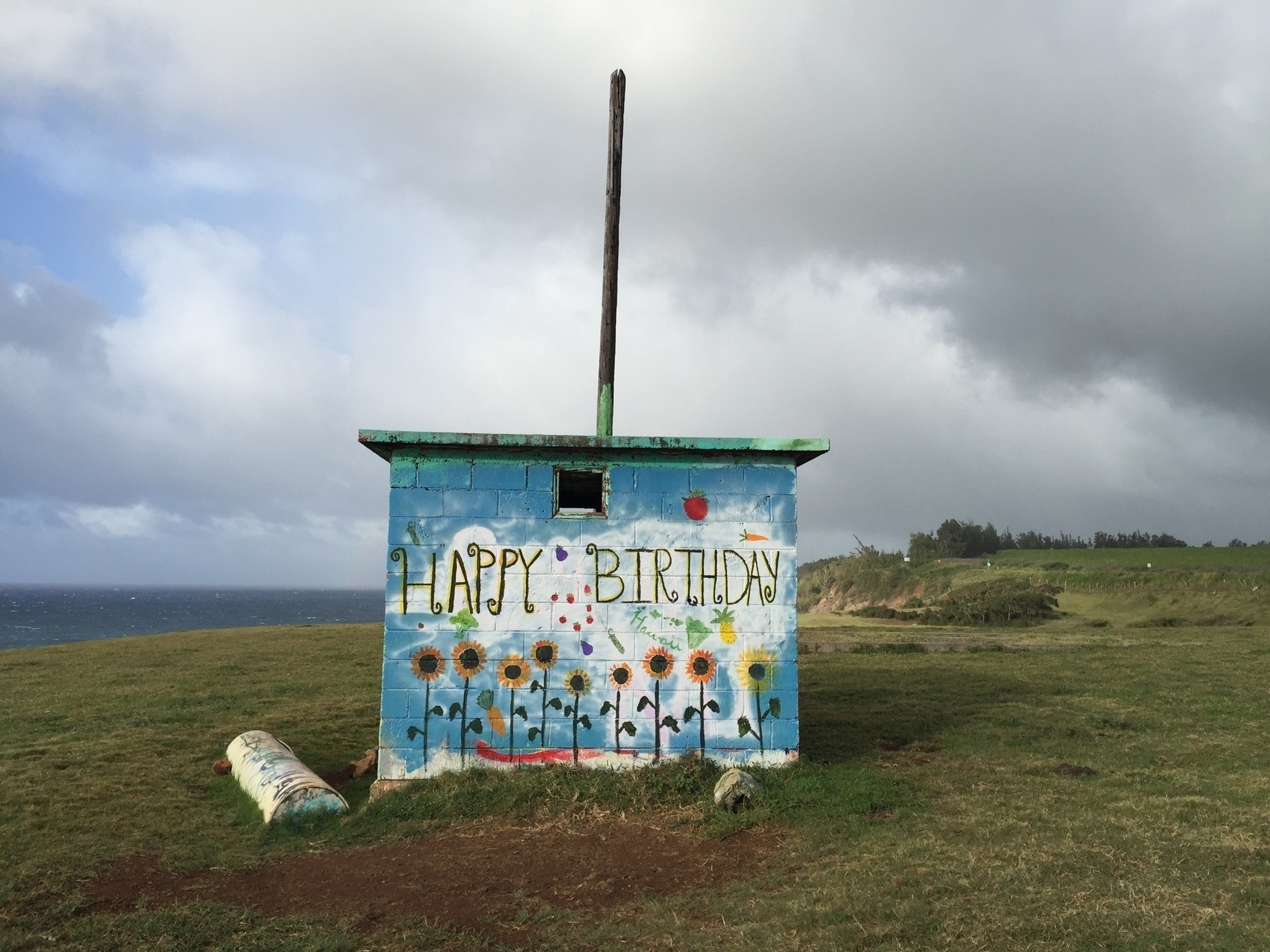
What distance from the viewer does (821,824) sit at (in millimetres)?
8062

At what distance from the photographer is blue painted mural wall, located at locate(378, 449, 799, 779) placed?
934 centimetres

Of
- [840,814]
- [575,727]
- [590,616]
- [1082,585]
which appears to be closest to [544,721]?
[575,727]

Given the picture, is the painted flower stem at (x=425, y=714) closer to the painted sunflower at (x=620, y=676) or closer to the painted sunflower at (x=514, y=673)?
the painted sunflower at (x=514, y=673)

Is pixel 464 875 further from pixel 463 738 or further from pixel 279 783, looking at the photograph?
pixel 279 783

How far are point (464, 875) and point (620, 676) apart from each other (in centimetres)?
295

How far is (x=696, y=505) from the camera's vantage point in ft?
32.2

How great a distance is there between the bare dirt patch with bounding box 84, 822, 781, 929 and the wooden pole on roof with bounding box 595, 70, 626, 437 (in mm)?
5535

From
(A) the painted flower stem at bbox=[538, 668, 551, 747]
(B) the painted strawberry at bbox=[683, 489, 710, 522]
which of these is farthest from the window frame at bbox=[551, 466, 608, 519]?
(A) the painted flower stem at bbox=[538, 668, 551, 747]

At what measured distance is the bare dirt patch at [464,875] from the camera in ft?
21.4

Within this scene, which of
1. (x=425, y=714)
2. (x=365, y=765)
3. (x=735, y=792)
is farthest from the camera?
(x=365, y=765)

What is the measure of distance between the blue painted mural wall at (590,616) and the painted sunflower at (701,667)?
0.02 meters

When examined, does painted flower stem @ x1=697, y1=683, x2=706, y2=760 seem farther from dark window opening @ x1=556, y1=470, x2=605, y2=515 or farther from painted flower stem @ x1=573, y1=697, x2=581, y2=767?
dark window opening @ x1=556, y1=470, x2=605, y2=515

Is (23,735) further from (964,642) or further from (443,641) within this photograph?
(964,642)

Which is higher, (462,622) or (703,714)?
(462,622)
